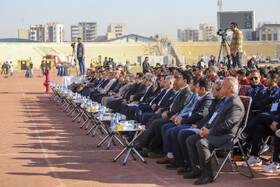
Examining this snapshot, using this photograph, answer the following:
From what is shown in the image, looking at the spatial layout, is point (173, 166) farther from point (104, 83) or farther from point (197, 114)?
point (104, 83)

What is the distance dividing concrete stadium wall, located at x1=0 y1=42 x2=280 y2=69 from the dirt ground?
85.2 meters

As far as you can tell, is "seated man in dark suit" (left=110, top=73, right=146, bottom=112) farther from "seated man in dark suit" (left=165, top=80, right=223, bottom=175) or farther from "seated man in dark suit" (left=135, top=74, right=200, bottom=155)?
"seated man in dark suit" (left=165, top=80, right=223, bottom=175)

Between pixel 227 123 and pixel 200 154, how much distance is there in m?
0.62

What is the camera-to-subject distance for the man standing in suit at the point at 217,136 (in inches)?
282

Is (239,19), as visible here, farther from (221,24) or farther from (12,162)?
(12,162)

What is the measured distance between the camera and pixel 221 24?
276 ft

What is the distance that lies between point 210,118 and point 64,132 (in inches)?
226

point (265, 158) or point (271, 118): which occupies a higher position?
point (271, 118)

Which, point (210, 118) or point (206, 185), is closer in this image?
point (206, 185)

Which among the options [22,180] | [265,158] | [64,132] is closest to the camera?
[22,180]

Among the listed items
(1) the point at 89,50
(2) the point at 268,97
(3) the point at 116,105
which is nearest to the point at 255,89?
(2) the point at 268,97

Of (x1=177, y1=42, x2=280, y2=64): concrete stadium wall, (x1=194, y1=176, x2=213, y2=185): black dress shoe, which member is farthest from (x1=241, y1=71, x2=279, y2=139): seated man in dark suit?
(x1=177, y1=42, x2=280, y2=64): concrete stadium wall

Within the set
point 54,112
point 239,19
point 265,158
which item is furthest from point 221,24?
point 265,158

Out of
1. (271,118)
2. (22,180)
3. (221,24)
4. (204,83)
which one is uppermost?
(221,24)
